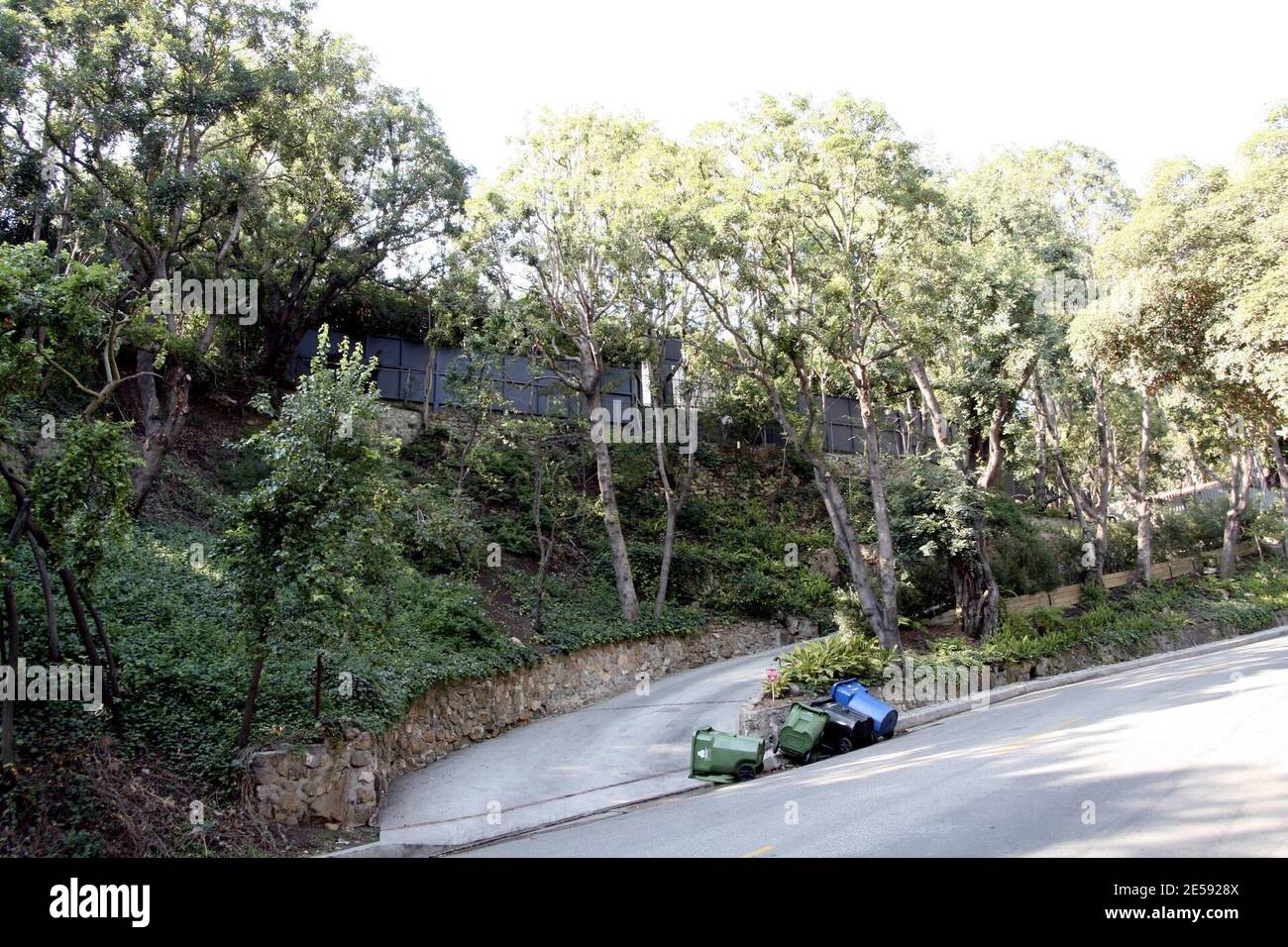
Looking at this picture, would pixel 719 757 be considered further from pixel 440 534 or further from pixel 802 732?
pixel 440 534

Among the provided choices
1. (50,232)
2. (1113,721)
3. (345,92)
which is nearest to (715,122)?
(345,92)

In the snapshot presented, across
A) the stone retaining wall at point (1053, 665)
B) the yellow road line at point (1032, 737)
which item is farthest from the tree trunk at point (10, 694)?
the yellow road line at point (1032, 737)

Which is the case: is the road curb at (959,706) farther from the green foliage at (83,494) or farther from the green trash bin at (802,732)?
the green foliage at (83,494)

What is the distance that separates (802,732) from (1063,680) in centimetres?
1038

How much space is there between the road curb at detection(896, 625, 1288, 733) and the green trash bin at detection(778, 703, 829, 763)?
272 centimetres

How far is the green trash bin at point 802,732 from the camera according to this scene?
13.4 metres

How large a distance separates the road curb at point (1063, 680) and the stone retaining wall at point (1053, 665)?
22cm

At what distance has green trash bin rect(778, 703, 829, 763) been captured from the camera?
526 inches

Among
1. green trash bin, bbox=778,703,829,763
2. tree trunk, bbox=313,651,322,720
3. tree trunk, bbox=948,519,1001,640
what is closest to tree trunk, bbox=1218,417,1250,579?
tree trunk, bbox=948,519,1001,640

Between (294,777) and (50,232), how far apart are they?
797 inches

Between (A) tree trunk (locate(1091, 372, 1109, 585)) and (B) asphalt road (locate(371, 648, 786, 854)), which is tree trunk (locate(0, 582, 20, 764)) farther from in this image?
(A) tree trunk (locate(1091, 372, 1109, 585))

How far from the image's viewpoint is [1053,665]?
21094 mm

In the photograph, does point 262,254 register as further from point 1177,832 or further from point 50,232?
point 1177,832
